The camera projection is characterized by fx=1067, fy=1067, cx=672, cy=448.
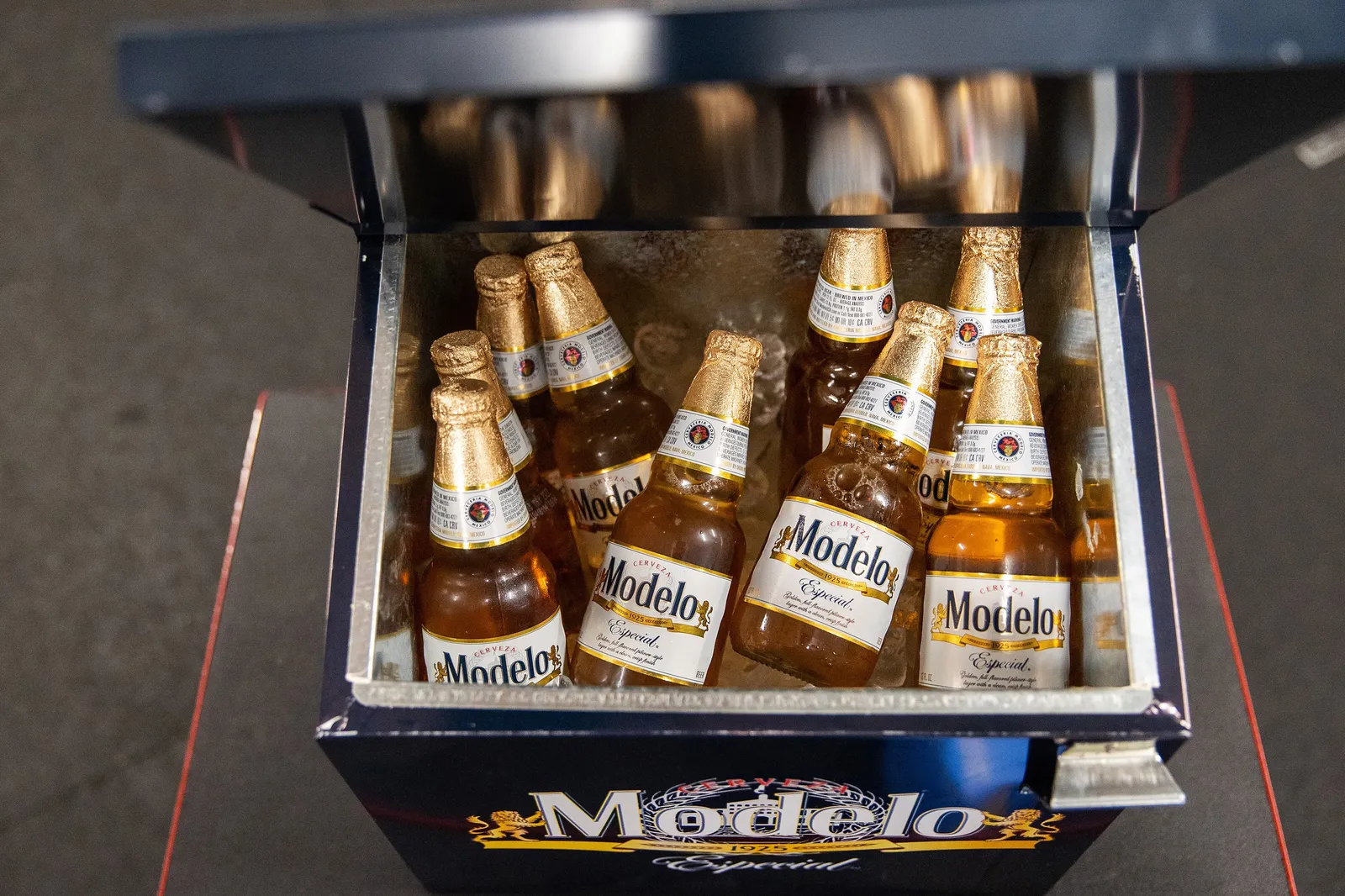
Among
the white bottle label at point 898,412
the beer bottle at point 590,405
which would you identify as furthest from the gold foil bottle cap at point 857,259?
the beer bottle at point 590,405

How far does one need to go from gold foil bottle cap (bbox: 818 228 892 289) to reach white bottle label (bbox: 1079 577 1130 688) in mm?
329

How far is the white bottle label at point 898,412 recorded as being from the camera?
91cm

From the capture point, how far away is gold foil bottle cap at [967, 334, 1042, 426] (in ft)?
2.95

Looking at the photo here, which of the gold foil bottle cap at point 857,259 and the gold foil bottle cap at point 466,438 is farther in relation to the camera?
the gold foil bottle cap at point 857,259

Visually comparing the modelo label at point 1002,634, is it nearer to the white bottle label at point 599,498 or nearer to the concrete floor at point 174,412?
the white bottle label at point 599,498

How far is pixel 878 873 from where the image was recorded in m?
0.97

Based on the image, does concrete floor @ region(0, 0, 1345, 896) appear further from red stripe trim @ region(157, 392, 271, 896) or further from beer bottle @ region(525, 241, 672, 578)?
beer bottle @ region(525, 241, 672, 578)

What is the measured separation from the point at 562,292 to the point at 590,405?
119 mm

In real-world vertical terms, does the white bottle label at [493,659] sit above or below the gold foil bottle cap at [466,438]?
below

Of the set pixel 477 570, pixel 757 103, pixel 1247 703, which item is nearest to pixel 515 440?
pixel 477 570

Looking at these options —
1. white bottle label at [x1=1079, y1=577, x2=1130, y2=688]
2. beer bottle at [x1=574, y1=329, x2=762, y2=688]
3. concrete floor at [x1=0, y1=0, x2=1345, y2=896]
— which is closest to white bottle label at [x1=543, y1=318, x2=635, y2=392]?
beer bottle at [x1=574, y1=329, x2=762, y2=688]

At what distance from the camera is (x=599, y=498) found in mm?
1040

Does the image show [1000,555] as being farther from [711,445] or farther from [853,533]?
[711,445]

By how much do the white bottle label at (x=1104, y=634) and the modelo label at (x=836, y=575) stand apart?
15 cm
